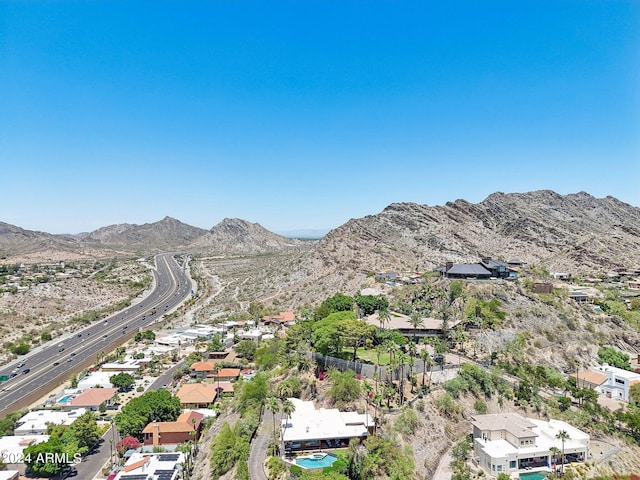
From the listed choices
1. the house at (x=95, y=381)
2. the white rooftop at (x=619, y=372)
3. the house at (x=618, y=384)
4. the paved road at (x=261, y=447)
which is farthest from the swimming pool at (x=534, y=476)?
the house at (x=95, y=381)

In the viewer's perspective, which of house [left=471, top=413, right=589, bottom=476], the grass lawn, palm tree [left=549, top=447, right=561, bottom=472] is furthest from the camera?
the grass lawn

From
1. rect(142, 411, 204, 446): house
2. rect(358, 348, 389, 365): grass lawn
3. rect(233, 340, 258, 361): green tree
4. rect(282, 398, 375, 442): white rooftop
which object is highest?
rect(358, 348, 389, 365): grass lawn

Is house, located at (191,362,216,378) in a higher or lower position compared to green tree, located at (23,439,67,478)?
higher

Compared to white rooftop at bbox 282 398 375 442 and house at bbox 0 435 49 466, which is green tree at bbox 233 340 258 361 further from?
house at bbox 0 435 49 466

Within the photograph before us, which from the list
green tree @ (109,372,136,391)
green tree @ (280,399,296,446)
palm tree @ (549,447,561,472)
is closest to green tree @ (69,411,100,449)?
green tree @ (109,372,136,391)

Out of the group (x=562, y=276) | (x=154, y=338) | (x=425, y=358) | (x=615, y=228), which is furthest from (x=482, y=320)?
(x=615, y=228)

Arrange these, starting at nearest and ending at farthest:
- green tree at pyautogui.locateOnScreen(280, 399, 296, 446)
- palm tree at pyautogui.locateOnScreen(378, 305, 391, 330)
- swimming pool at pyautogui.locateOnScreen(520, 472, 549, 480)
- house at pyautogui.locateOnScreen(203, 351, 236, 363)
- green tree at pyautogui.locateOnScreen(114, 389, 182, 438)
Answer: swimming pool at pyautogui.locateOnScreen(520, 472, 549, 480)
green tree at pyautogui.locateOnScreen(280, 399, 296, 446)
green tree at pyautogui.locateOnScreen(114, 389, 182, 438)
palm tree at pyautogui.locateOnScreen(378, 305, 391, 330)
house at pyautogui.locateOnScreen(203, 351, 236, 363)

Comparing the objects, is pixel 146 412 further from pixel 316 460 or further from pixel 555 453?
pixel 555 453

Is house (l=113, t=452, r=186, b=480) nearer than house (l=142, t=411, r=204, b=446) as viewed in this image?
Yes
